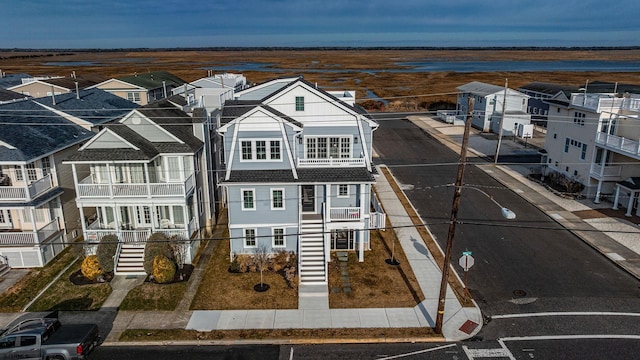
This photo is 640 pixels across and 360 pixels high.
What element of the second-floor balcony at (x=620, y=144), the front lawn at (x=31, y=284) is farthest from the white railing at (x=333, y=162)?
the second-floor balcony at (x=620, y=144)

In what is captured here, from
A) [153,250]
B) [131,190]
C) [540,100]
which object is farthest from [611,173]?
[131,190]

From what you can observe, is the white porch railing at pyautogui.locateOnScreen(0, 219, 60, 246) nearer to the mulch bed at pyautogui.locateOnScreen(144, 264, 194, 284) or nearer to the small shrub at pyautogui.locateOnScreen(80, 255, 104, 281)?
the small shrub at pyautogui.locateOnScreen(80, 255, 104, 281)

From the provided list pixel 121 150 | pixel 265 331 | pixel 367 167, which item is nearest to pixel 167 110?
pixel 121 150

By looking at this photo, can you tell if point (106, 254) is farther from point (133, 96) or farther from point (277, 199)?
point (133, 96)

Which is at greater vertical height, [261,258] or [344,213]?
[344,213]

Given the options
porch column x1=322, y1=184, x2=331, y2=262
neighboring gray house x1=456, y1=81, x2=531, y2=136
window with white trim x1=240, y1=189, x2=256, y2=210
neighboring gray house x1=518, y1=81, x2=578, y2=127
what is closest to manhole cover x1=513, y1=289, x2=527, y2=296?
porch column x1=322, y1=184, x2=331, y2=262

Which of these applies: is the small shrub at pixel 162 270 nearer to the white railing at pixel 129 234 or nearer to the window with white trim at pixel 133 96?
the white railing at pixel 129 234
